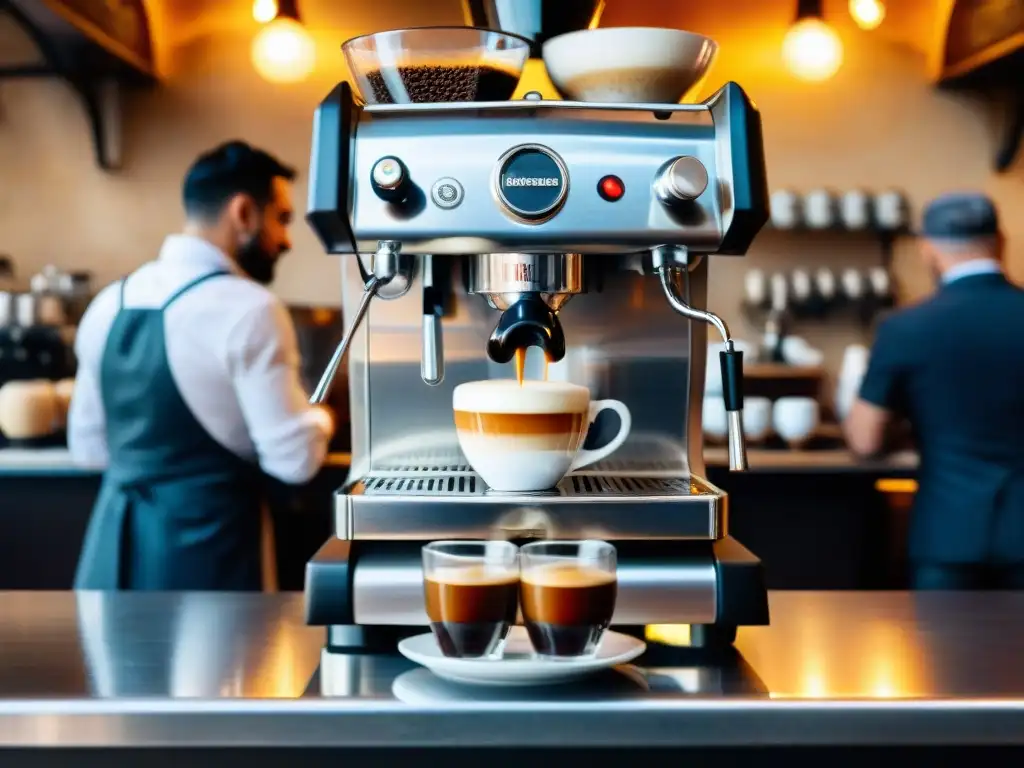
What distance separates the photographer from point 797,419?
2771 mm

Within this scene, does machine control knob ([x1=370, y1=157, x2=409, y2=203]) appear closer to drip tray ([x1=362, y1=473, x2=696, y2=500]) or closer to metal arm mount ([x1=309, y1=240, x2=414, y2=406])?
metal arm mount ([x1=309, y1=240, x2=414, y2=406])

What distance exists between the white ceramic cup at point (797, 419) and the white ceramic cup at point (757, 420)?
0.06m

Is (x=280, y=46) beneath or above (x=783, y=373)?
above

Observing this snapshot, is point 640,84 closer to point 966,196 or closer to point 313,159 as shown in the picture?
point 313,159

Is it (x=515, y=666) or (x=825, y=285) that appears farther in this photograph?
(x=825, y=285)

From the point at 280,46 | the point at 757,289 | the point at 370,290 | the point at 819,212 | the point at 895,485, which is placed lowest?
the point at 895,485

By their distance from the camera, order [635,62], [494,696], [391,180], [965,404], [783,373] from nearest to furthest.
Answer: [494,696], [391,180], [635,62], [965,404], [783,373]

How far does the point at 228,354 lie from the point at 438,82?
0.86 metres

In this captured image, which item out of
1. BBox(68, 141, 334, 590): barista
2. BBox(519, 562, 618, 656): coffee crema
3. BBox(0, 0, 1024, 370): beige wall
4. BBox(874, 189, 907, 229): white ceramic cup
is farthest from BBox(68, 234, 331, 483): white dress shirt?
BBox(874, 189, 907, 229): white ceramic cup

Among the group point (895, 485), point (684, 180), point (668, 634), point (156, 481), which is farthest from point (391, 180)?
point (895, 485)

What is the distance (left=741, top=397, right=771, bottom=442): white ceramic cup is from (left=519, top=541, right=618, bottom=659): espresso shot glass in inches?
81.1

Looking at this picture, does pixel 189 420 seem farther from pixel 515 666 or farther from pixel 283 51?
pixel 283 51

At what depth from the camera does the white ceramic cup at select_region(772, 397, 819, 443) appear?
9.10 ft

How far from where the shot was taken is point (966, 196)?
88.5 inches
